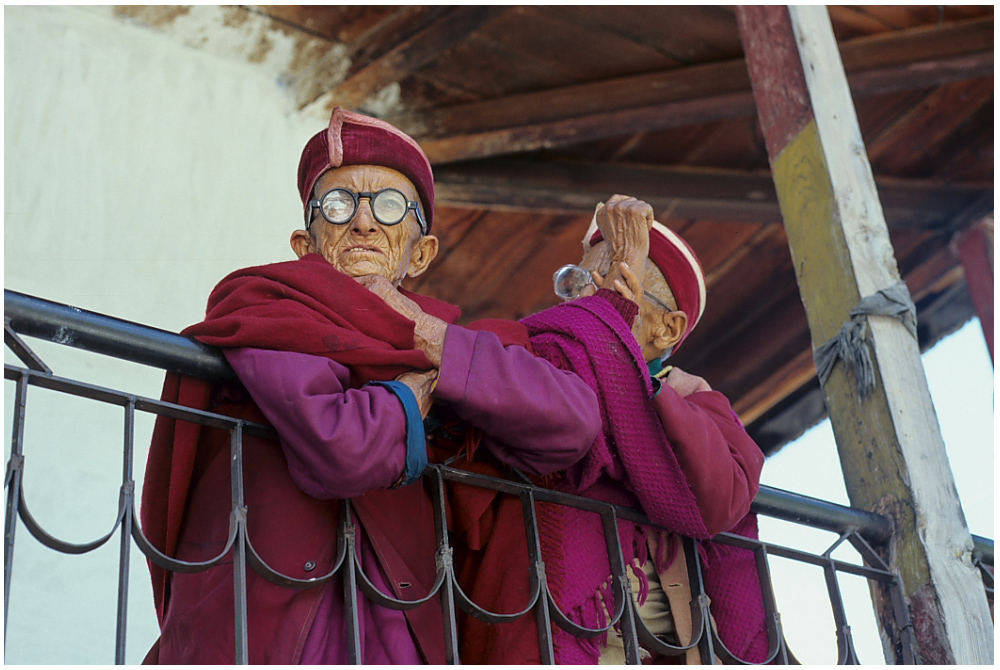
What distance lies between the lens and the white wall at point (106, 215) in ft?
10.8

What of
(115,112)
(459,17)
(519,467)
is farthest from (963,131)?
(519,467)

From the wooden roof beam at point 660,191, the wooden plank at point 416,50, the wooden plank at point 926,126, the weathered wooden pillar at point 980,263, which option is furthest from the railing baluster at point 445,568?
the weathered wooden pillar at point 980,263

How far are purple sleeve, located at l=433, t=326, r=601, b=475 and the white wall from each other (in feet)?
5.86

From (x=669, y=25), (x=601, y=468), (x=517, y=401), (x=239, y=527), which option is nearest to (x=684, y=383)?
(x=601, y=468)

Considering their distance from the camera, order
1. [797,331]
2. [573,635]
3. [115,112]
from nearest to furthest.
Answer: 1. [573,635]
2. [115,112]
3. [797,331]

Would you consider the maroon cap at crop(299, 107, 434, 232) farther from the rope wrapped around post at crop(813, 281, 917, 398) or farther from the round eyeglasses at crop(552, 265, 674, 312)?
the rope wrapped around post at crop(813, 281, 917, 398)

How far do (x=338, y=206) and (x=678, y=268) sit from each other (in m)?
0.79

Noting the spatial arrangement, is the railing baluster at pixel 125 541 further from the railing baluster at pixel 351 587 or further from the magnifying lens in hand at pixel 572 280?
the magnifying lens in hand at pixel 572 280

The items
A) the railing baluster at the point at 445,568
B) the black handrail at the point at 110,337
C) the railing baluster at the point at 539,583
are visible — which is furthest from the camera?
the railing baluster at the point at 539,583

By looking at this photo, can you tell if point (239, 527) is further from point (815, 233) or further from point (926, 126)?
point (926, 126)

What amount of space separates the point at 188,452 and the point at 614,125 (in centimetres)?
290

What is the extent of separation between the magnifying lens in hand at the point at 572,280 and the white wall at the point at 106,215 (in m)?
1.64

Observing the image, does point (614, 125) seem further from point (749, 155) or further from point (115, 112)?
point (115, 112)

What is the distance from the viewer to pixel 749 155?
496cm
